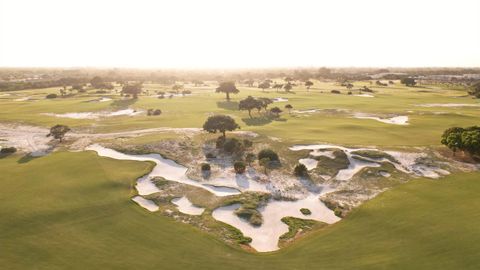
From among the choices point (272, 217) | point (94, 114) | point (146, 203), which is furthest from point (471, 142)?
point (94, 114)

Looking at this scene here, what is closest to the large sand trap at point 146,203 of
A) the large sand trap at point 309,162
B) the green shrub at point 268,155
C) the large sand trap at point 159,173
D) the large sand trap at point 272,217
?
the large sand trap at point 159,173

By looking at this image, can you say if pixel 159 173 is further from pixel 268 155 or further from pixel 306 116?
pixel 306 116

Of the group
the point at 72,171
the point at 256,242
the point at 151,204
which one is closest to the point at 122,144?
the point at 72,171

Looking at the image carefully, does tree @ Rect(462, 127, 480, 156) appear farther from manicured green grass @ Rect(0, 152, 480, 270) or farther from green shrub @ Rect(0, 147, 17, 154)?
green shrub @ Rect(0, 147, 17, 154)

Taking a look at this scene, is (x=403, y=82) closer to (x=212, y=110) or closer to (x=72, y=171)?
(x=212, y=110)

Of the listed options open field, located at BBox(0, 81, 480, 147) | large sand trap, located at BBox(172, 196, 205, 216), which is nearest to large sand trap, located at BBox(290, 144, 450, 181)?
open field, located at BBox(0, 81, 480, 147)

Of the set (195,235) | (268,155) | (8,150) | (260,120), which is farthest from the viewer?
(260,120)

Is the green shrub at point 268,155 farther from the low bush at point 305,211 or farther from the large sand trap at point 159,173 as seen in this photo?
the low bush at point 305,211
